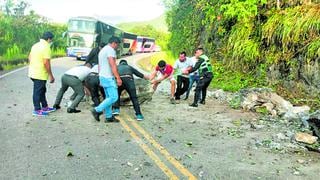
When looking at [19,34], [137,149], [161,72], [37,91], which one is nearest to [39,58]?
[37,91]

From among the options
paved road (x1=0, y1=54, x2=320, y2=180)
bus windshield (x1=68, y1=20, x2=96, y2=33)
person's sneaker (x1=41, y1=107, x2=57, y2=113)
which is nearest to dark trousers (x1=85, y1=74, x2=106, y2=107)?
paved road (x1=0, y1=54, x2=320, y2=180)

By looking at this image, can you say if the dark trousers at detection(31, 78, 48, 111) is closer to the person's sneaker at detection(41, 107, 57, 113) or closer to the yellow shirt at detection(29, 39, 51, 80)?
the yellow shirt at detection(29, 39, 51, 80)

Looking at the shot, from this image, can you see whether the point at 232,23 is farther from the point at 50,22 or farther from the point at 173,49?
the point at 50,22

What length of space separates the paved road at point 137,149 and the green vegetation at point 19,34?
535 inches

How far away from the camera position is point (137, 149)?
625cm

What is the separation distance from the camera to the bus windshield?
29.4m

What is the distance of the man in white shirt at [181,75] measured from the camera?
11.6 m

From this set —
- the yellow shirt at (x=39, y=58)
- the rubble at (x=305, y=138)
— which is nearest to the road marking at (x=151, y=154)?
the yellow shirt at (x=39, y=58)

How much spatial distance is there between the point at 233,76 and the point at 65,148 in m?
9.85

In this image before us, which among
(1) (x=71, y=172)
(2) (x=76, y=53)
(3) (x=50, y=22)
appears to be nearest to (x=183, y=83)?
(1) (x=71, y=172)

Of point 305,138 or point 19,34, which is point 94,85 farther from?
point 19,34

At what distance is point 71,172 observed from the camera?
512 cm

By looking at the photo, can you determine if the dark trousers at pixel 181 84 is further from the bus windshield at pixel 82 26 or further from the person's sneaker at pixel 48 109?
the bus windshield at pixel 82 26

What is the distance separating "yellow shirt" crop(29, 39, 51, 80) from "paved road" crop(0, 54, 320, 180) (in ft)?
2.93
